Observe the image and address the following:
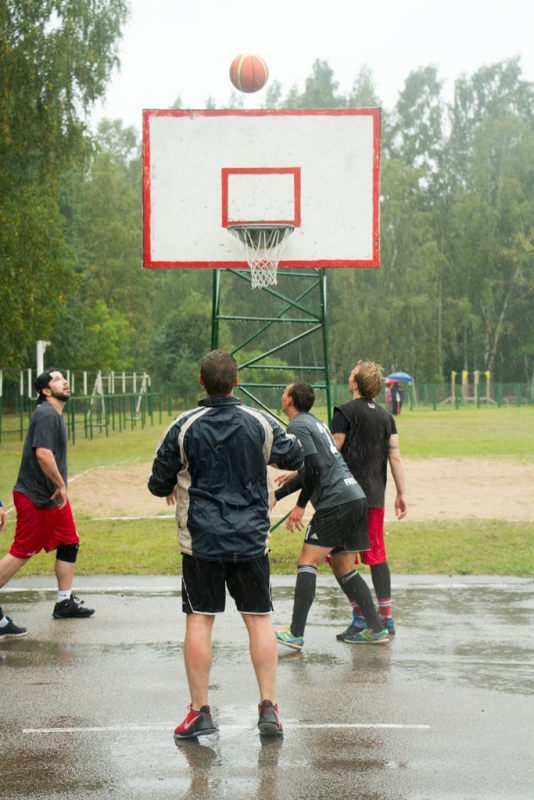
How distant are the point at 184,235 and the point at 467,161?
214ft

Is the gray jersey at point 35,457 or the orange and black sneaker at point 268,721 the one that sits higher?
the gray jersey at point 35,457

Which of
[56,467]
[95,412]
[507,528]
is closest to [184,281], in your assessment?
[95,412]

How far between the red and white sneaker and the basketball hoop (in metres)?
6.80

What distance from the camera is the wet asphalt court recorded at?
4707mm

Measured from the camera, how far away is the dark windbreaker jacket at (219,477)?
535 centimetres

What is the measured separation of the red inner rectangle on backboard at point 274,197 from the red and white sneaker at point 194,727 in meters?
7.28

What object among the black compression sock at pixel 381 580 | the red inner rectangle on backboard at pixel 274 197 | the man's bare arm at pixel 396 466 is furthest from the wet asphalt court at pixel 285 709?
the red inner rectangle on backboard at pixel 274 197

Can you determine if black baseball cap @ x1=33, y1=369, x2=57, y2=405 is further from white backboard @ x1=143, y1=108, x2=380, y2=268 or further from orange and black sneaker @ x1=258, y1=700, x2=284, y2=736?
white backboard @ x1=143, y1=108, x2=380, y2=268

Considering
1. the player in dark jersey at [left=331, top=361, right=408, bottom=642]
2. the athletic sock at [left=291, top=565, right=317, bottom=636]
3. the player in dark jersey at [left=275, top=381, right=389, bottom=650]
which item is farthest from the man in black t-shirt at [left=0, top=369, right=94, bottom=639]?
the player in dark jersey at [left=331, top=361, right=408, bottom=642]

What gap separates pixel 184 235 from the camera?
11844 mm

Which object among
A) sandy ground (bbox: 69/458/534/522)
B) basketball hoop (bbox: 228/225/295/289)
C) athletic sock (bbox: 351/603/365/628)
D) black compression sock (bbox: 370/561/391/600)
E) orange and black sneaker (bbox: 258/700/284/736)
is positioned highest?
basketball hoop (bbox: 228/225/295/289)

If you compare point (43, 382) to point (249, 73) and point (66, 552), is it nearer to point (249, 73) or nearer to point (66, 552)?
point (66, 552)

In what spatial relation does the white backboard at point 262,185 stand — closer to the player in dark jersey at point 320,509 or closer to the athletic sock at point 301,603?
the player in dark jersey at point 320,509

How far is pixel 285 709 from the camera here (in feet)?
19.2
